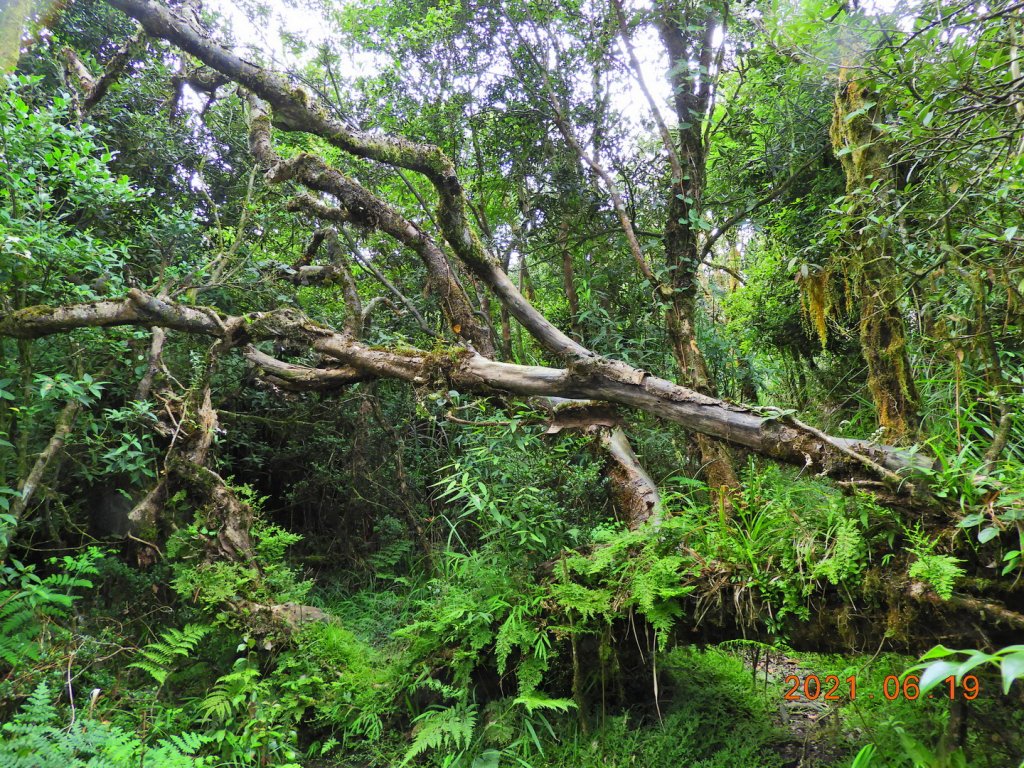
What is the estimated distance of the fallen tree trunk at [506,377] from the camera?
2326 mm

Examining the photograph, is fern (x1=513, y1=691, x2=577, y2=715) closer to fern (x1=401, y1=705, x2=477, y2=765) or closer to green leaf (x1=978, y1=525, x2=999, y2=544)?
fern (x1=401, y1=705, x2=477, y2=765)

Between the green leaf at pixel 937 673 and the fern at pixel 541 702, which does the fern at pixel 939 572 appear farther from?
the fern at pixel 541 702

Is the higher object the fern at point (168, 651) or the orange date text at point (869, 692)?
the fern at point (168, 651)

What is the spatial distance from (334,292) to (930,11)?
5788 mm

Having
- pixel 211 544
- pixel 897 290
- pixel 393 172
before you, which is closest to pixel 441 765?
pixel 211 544

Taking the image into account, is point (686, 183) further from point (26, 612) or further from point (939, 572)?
point (26, 612)

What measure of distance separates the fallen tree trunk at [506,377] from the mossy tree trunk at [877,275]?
52 cm

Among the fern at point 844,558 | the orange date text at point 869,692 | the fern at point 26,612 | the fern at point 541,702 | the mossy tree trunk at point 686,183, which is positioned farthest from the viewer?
the mossy tree trunk at point 686,183

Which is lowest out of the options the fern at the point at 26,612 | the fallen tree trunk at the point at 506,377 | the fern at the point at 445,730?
the fern at the point at 445,730

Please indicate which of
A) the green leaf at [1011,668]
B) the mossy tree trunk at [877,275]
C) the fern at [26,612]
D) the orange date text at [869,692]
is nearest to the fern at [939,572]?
the orange date text at [869,692]

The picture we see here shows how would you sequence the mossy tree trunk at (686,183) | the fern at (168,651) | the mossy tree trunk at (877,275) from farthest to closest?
the mossy tree trunk at (686,183) → the fern at (168,651) → the mossy tree trunk at (877,275)

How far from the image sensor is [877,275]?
115 inches

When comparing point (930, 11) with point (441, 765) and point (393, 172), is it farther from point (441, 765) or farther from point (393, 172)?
point (393, 172)

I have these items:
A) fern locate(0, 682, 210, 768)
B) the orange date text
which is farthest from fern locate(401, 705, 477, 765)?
the orange date text
